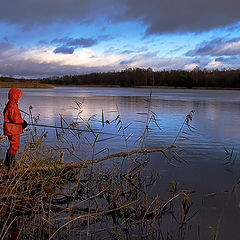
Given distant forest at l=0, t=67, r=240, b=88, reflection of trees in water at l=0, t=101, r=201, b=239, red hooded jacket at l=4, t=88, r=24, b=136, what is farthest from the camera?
distant forest at l=0, t=67, r=240, b=88

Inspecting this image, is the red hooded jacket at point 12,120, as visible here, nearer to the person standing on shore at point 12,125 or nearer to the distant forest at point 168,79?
the person standing on shore at point 12,125

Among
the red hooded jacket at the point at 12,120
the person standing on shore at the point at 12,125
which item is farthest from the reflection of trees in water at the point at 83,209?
the red hooded jacket at the point at 12,120

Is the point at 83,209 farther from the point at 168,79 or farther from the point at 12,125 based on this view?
the point at 168,79

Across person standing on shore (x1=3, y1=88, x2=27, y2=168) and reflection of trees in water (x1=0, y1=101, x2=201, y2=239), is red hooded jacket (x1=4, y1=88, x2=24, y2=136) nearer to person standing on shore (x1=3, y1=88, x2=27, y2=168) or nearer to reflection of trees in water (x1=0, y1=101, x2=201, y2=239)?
person standing on shore (x1=3, y1=88, x2=27, y2=168)

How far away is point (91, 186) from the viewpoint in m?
4.13

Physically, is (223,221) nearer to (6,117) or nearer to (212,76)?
(6,117)

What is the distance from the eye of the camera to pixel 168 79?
70250 millimetres

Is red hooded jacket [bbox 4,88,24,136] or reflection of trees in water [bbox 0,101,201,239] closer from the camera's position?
reflection of trees in water [bbox 0,101,201,239]

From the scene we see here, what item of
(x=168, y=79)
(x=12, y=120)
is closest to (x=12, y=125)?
(x=12, y=120)

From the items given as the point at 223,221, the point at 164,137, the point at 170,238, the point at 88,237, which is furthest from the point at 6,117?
the point at 164,137

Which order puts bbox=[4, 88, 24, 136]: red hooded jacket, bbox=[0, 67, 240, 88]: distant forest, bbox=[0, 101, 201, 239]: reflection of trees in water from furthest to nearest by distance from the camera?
1. bbox=[0, 67, 240, 88]: distant forest
2. bbox=[4, 88, 24, 136]: red hooded jacket
3. bbox=[0, 101, 201, 239]: reflection of trees in water

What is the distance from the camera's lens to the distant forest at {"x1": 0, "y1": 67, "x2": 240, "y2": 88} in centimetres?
6206

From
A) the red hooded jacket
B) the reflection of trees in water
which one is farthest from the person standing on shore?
the reflection of trees in water

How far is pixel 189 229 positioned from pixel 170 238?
286 millimetres
